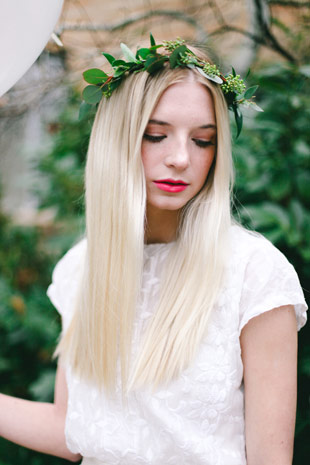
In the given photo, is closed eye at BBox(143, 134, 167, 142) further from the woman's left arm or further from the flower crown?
the woman's left arm

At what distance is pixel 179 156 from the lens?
118 centimetres

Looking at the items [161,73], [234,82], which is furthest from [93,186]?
[234,82]

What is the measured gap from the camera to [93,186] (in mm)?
1321

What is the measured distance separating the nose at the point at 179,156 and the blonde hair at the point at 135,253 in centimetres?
9

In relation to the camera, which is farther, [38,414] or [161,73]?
[38,414]

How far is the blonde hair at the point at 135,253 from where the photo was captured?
4.04ft

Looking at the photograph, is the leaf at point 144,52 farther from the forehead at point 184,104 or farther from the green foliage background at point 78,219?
the green foliage background at point 78,219

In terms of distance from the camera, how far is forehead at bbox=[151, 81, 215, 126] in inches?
46.6

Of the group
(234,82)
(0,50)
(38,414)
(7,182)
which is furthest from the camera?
(7,182)

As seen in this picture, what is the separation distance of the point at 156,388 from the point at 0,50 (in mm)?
878

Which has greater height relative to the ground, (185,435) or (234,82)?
(234,82)

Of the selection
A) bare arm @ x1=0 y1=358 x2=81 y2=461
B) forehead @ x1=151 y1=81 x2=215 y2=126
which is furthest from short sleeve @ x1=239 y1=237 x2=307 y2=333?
bare arm @ x1=0 y1=358 x2=81 y2=461

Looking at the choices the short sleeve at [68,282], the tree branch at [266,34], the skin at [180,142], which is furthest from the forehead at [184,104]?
the tree branch at [266,34]

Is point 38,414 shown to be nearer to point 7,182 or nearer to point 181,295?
point 181,295
